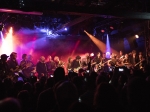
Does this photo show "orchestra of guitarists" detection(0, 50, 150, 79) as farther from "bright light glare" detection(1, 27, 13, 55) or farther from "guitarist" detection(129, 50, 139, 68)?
"bright light glare" detection(1, 27, 13, 55)

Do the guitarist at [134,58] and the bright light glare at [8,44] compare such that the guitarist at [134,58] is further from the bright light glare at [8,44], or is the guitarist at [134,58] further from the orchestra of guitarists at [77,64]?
the bright light glare at [8,44]

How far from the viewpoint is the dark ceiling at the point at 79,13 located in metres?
8.67

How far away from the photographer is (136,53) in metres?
17.5

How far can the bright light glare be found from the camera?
16.0 m

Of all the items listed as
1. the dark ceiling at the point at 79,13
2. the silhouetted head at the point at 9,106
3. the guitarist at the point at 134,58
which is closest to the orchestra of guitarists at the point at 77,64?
the guitarist at the point at 134,58

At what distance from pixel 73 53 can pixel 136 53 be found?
602 cm

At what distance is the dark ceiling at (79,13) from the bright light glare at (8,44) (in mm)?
866

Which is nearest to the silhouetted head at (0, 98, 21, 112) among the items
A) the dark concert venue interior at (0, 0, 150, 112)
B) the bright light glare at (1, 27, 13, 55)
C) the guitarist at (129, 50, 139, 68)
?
the dark concert venue interior at (0, 0, 150, 112)

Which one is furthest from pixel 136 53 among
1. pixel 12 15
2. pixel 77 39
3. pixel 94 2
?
pixel 12 15

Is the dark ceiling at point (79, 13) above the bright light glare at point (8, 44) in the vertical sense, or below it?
above

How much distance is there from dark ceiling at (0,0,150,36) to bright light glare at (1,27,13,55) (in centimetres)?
87

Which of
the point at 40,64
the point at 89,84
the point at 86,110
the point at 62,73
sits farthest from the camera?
the point at 40,64

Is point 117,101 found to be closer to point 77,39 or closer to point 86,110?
point 86,110

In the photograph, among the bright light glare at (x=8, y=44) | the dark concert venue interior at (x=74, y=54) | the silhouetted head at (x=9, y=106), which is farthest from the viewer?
the bright light glare at (x=8, y=44)
